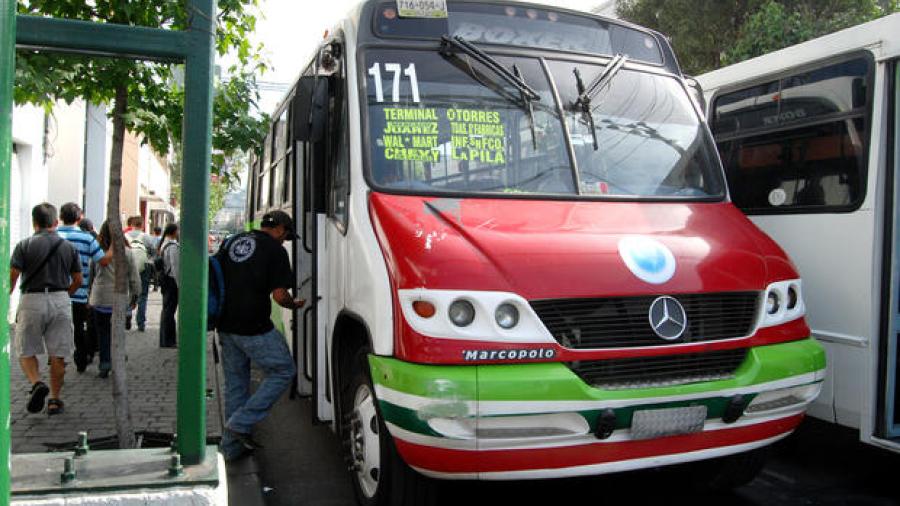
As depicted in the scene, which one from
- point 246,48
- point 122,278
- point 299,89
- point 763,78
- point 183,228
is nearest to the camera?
point 183,228

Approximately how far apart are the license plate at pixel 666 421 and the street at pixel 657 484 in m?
1.24

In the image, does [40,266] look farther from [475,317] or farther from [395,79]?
[475,317]

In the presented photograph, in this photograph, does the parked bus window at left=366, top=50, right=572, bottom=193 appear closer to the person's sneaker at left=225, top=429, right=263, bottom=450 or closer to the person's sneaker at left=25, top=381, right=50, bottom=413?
the person's sneaker at left=225, top=429, right=263, bottom=450

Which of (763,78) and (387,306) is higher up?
(763,78)

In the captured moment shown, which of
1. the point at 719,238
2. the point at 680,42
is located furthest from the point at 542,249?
the point at 680,42

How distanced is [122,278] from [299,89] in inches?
66.9

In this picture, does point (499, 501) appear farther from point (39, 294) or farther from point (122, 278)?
point (39, 294)

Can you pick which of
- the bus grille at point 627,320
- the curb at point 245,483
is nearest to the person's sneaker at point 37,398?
the curb at point 245,483

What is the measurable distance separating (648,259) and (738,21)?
14.7 metres

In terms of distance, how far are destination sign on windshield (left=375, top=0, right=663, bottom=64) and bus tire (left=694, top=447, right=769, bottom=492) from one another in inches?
100

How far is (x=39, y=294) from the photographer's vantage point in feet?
21.3

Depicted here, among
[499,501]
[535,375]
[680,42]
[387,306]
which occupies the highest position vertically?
[680,42]

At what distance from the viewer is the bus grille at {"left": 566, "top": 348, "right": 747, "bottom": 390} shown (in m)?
3.56

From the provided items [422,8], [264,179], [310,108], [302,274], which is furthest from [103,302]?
[422,8]
